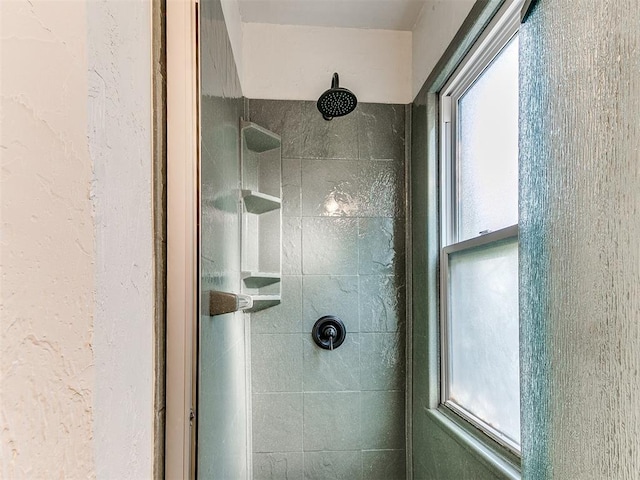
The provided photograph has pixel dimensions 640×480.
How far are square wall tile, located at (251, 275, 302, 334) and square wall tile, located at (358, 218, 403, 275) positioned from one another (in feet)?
0.99

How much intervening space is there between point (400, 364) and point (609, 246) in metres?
1.55

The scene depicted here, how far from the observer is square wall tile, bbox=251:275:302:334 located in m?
1.97

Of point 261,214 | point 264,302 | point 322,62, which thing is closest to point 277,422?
point 264,302

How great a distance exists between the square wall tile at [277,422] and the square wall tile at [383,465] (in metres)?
0.30

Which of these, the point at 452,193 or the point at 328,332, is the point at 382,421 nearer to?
the point at 328,332

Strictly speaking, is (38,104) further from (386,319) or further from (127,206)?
(386,319)

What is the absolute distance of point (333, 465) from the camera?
A: 1966 millimetres

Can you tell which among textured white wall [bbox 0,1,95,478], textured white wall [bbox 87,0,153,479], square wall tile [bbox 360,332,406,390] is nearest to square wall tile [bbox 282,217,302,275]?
square wall tile [bbox 360,332,406,390]

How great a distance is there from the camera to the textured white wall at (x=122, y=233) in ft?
1.58

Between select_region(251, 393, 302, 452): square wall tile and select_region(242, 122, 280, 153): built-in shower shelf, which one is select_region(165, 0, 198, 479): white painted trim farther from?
select_region(251, 393, 302, 452): square wall tile

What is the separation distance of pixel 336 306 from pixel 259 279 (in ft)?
1.34

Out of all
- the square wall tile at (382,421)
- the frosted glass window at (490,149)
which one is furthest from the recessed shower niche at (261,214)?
the frosted glass window at (490,149)

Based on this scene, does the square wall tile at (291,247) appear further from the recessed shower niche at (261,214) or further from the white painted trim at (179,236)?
the white painted trim at (179,236)

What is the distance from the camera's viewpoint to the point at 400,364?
2008 millimetres
